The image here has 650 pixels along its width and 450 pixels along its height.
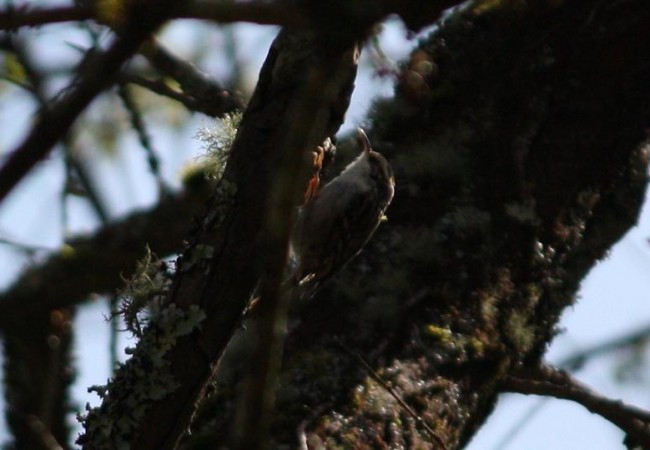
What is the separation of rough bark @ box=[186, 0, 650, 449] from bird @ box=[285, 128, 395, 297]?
24 centimetres

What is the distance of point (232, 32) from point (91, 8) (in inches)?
56.6

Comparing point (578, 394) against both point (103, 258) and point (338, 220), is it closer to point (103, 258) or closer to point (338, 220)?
point (338, 220)

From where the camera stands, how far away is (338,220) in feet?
13.7

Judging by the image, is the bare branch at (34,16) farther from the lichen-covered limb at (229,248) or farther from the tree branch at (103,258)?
the tree branch at (103,258)

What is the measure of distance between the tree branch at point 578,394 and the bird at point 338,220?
2.34 ft

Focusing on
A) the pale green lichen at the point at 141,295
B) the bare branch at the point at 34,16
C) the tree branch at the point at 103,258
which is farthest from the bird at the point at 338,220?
the bare branch at the point at 34,16

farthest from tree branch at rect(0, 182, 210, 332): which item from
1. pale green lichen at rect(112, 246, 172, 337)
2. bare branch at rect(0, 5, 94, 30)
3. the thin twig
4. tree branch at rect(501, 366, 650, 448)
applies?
bare branch at rect(0, 5, 94, 30)

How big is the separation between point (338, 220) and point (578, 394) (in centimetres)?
127

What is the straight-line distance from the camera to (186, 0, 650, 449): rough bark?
2832mm

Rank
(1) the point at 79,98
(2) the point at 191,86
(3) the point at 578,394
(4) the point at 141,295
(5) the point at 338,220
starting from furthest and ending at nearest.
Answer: (5) the point at 338,220, (2) the point at 191,86, (3) the point at 578,394, (4) the point at 141,295, (1) the point at 79,98

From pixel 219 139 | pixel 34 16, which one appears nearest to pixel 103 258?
pixel 219 139

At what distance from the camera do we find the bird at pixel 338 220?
373 centimetres

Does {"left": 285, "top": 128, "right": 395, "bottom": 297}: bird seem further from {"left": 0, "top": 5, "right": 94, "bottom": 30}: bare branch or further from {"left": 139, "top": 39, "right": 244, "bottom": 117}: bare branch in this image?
{"left": 0, "top": 5, "right": 94, "bottom": 30}: bare branch

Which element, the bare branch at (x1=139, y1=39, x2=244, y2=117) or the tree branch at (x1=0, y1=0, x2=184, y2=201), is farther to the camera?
the bare branch at (x1=139, y1=39, x2=244, y2=117)
